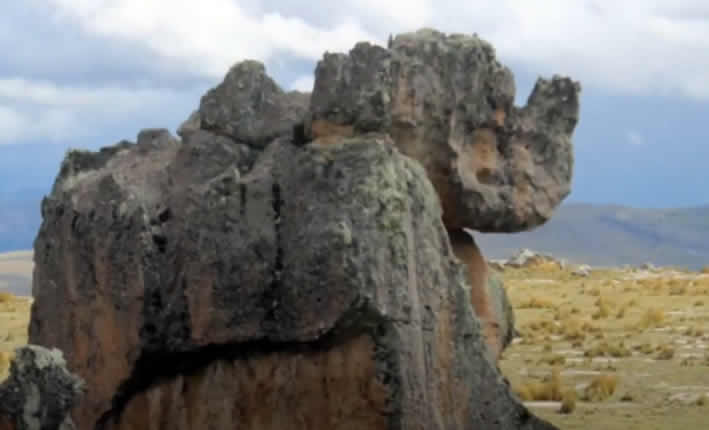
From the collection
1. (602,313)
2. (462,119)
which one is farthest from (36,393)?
(602,313)

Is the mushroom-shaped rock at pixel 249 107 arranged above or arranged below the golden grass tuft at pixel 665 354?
above

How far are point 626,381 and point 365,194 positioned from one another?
10.8 m

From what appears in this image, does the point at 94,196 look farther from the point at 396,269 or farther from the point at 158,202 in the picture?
the point at 396,269

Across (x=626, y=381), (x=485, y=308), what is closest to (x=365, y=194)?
(x=485, y=308)

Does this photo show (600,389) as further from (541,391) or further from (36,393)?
(36,393)

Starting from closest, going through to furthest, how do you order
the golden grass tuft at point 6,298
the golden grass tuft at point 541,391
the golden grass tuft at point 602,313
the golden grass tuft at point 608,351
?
the golden grass tuft at point 541,391 → the golden grass tuft at point 608,351 → the golden grass tuft at point 602,313 → the golden grass tuft at point 6,298

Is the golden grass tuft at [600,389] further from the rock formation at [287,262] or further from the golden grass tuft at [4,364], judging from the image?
the golden grass tuft at [4,364]

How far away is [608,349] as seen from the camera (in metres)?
27.5

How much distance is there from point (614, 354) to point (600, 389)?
5.82 metres

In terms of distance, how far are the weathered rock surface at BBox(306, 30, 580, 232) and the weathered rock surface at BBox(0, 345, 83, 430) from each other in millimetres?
4809

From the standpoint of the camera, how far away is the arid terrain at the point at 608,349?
19.9 metres

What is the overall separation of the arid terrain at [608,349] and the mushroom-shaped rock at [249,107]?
5.65 metres

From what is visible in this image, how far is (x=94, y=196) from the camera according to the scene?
50.2 ft

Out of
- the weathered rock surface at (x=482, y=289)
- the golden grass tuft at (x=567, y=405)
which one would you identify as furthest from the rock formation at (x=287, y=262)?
the golden grass tuft at (x=567, y=405)
